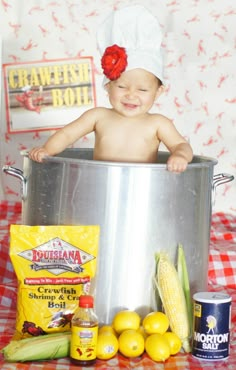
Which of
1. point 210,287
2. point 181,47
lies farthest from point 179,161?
point 181,47

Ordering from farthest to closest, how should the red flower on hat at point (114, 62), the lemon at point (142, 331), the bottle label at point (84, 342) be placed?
the red flower on hat at point (114, 62), the lemon at point (142, 331), the bottle label at point (84, 342)

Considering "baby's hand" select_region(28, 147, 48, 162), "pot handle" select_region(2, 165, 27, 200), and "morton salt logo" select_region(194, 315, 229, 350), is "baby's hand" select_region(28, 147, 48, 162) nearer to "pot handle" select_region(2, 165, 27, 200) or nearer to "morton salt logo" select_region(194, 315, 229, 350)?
"pot handle" select_region(2, 165, 27, 200)

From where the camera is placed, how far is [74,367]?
1.46 meters

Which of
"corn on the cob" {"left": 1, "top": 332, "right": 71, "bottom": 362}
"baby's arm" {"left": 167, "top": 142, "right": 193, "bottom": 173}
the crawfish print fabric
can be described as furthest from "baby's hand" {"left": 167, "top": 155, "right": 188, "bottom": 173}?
the crawfish print fabric

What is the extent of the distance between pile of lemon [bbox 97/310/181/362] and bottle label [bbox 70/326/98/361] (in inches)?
1.3

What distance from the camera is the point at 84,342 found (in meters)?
1.46

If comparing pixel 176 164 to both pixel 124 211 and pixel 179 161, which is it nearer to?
pixel 179 161

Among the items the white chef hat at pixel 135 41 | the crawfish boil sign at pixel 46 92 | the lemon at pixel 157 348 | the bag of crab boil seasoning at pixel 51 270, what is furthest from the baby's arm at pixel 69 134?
the crawfish boil sign at pixel 46 92

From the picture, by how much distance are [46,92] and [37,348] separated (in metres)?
1.59

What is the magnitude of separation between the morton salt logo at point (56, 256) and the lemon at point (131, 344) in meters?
0.18

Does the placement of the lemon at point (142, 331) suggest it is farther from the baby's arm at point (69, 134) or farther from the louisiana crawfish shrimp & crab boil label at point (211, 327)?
the baby's arm at point (69, 134)

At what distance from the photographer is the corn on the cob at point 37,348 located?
1.47m

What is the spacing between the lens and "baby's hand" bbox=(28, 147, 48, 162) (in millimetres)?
1648

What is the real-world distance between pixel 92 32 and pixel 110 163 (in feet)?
4.73
